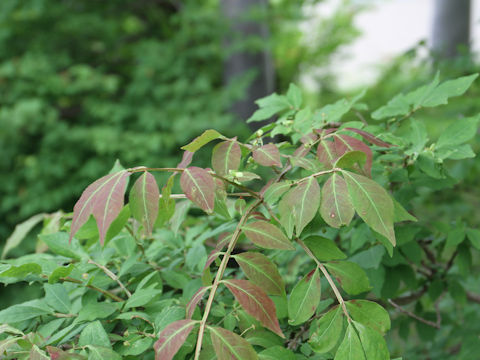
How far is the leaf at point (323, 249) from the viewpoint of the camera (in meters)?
0.71

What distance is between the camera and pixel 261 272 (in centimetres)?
64

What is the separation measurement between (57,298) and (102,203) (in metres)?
0.29

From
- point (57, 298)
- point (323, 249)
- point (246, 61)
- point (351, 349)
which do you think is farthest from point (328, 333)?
point (246, 61)

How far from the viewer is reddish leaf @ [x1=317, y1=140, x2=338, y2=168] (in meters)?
0.73

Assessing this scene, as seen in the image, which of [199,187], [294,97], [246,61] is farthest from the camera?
[246,61]

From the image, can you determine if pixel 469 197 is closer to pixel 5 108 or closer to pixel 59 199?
pixel 59 199

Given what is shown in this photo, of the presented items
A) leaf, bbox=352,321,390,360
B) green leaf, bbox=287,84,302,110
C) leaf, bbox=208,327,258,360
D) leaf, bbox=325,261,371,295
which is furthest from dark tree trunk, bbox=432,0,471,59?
leaf, bbox=208,327,258,360

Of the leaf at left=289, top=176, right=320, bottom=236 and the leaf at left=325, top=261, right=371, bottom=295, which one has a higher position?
the leaf at left=289, top=176, right=320, bottom=236

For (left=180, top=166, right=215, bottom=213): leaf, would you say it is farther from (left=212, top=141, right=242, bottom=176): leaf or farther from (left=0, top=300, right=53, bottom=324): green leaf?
(left=0, top=300, right=53, bottom=324): green leaf

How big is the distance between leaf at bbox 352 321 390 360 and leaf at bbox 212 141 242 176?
316 millimetres

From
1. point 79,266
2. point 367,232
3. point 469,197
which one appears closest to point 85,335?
Answer: point 79,266

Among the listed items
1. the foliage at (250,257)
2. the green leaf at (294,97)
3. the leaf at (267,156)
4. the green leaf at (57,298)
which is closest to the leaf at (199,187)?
the foliage at (250,257)

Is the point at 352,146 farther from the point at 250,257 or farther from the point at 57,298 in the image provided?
the point at 57,298

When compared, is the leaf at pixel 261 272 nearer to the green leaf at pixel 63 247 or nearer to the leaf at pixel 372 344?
the leaf at pixel 372 344
